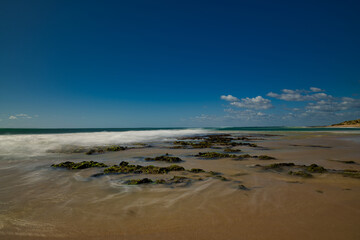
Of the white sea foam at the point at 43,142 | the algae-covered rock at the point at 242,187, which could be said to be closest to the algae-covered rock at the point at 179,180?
the algae-covered rock at the point at 242,187

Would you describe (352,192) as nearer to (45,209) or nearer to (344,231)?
(344,231)

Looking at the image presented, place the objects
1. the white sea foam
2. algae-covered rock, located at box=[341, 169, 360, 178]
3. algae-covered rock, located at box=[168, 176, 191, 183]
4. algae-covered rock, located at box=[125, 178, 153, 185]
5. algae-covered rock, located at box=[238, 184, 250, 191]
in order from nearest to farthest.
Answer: algae-covered rock, located at box=[238, 184, 250, 191] → algae-covered rock, located at box=[125, 178, 153, 185] → algae-covered rock, located at box=[168, 176, 191, 183] → algae-covered rock, located at box=[341, 169, 360, 178] → the white sea foam

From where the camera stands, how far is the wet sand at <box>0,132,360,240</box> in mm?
2904

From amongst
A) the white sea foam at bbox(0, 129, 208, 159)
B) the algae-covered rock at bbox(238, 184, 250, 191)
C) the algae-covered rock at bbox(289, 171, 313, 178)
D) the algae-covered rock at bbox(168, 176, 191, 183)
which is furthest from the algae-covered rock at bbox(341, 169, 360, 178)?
the white sea foam at bbox(0, 129, 208, 159)

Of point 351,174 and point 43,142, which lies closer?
point 351,174

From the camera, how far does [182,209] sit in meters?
3.71

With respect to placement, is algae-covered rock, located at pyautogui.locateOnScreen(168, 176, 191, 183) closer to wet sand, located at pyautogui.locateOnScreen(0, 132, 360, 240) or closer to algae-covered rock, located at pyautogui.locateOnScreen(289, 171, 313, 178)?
wet sand, located at pyautogui.locateOnScreen(0, 132, 360, 240)

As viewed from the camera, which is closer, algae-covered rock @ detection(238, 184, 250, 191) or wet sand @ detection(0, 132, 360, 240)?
wet sand @ detection(0, 132, 360, 240)

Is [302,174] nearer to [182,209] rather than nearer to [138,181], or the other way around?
[182,209]

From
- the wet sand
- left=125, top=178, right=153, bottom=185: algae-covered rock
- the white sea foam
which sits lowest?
Result: the wet sand

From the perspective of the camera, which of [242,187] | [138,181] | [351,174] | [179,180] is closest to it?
[242,187]

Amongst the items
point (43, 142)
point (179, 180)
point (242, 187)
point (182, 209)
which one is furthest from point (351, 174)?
point (43, 142)

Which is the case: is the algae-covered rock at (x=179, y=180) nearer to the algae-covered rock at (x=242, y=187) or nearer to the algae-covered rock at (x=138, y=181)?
the algae-covered rock at (x=138, y=181)

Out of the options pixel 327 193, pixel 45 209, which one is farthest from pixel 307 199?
pixel 45 209
